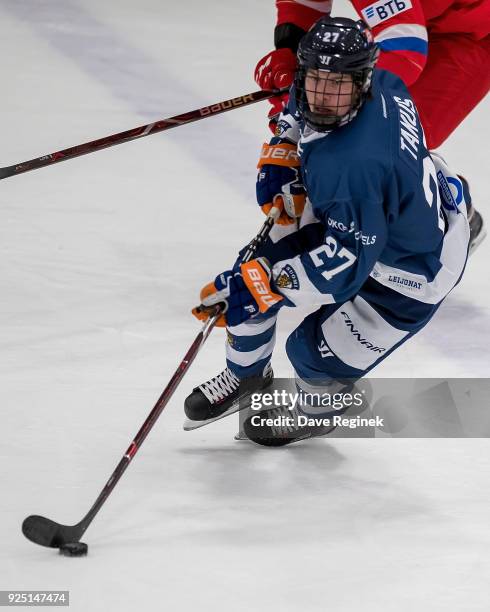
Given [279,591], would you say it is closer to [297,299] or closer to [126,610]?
[126,610]

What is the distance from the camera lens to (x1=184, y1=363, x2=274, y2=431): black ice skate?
10.5 feet

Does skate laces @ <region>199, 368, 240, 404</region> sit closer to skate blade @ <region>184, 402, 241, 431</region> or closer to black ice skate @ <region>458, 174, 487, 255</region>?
skate blade @ <region>184, 402, 241, 431</region>

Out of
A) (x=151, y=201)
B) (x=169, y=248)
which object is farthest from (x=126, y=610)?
(x=151, y=201)

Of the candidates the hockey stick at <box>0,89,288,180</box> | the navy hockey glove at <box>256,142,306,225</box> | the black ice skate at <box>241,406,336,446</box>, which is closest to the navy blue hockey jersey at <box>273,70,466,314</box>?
the navy hockey glove at <box>256,142,306,225</box>

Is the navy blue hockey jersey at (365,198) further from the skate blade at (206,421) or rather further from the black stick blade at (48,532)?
the black stick blade at (48,532)

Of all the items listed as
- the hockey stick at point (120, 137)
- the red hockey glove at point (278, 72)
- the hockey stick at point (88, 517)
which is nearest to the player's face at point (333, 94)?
the hockey stick at point (88, 517)

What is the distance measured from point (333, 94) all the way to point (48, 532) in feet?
3.53

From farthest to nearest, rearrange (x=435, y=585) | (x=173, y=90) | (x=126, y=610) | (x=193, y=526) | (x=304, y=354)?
(x=173, y=90), (x=304, y=354), (x=193, y=526), (x=435, y=585), (x=126, y=610)

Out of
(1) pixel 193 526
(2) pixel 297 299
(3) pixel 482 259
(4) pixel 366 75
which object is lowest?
(3) pixel 482 259

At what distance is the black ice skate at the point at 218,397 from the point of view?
321 cm

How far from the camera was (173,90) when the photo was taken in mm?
5391

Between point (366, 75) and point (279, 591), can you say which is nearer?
point (279, 591)

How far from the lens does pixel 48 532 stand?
257 cm

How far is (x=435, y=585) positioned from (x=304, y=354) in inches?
30.7
